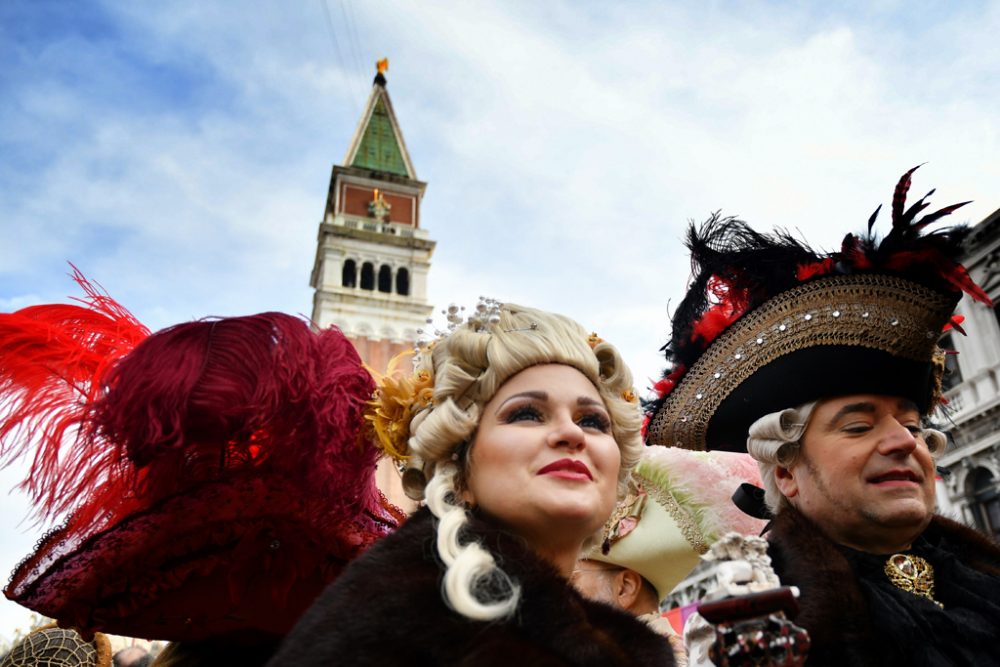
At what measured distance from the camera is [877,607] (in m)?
2.63

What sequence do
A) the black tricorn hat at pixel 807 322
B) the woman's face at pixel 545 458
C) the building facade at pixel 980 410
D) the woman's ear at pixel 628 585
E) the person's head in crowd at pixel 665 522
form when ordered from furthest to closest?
the building facade at pixel 980 410, the woman's ear at pixel 628 585, the person's head in crowd at pixel 665 522, the black tricorn hat at pixel 807 322, the woman's face at pixel 545 458

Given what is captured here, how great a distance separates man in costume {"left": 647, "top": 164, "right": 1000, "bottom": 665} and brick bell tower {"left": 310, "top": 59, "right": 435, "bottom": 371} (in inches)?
1179

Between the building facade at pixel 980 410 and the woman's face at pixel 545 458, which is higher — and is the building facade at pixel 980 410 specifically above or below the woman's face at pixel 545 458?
above

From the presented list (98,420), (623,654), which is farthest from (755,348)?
(98,420)

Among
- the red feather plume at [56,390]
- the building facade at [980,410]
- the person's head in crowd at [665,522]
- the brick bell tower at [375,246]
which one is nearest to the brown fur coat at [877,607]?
the person's head in crowd at [665,522]

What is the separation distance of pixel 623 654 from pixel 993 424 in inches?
522

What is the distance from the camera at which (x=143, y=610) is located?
2.67m

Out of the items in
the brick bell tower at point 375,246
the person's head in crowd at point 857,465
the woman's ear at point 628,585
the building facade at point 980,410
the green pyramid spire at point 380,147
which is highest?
the green pyramid spire at point 380,147

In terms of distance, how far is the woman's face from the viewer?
95.1 inches

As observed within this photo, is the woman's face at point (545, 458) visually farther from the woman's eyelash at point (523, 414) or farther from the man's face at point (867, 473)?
the man's face at point (867, 473)

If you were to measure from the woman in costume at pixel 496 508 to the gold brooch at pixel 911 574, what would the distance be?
92cm

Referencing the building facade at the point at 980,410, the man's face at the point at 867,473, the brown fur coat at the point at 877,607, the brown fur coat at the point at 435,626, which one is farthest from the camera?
the building facade at the point at 980,410

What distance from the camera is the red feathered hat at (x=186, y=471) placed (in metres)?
2.55

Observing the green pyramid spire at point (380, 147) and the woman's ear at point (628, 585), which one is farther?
the green pyramid spire at point (380, 147)
